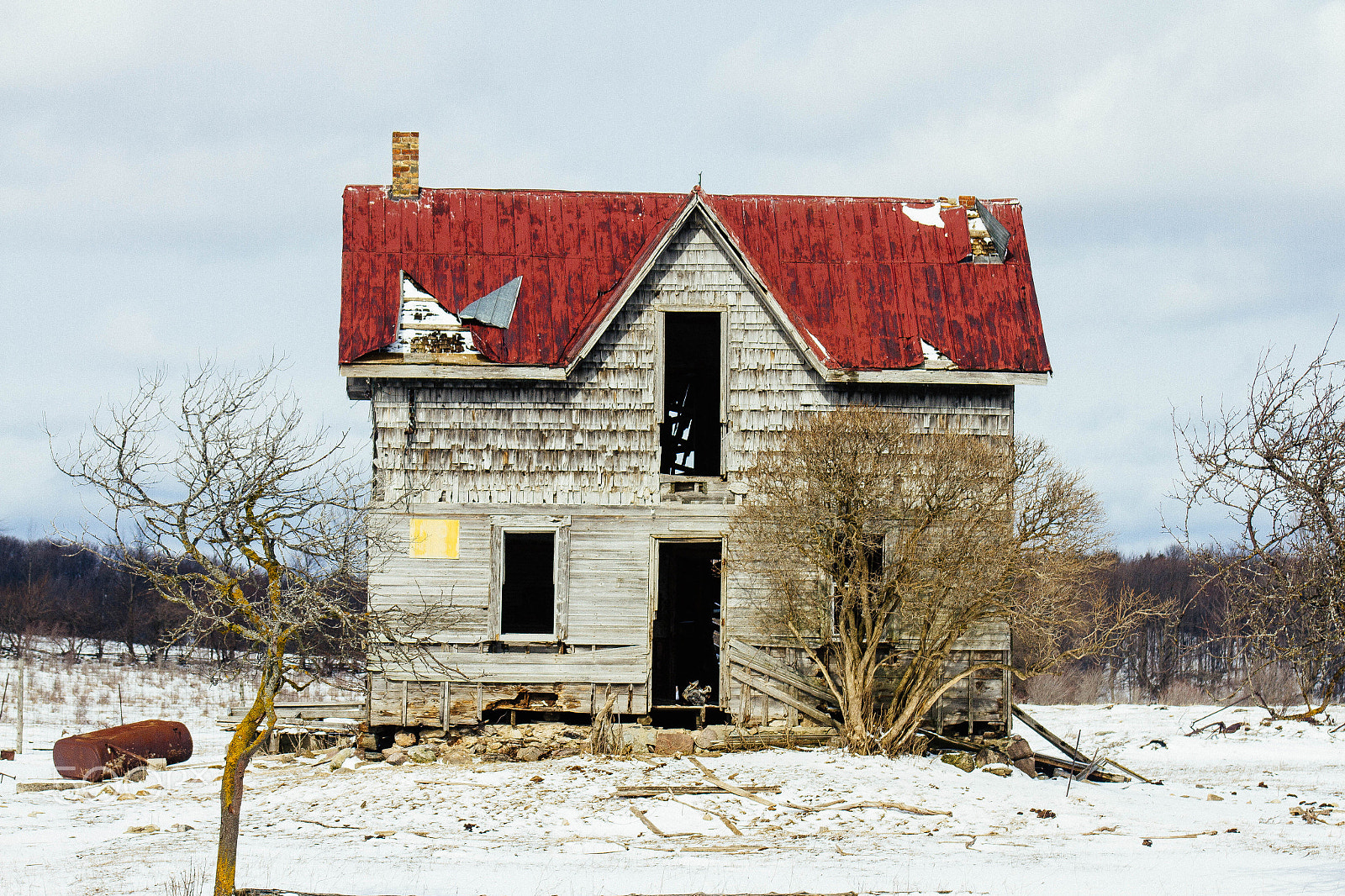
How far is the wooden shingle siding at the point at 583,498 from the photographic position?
56.6ft

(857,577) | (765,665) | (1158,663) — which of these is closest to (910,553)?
(857,577)

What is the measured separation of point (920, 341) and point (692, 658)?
31.9ft

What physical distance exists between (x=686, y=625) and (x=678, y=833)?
12320mm

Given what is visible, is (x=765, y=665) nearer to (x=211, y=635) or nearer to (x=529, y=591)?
(x=529, y=591)

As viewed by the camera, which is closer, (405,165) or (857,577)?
(857,577)

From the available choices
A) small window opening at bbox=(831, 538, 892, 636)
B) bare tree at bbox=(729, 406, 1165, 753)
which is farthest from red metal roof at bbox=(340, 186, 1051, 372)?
small window opening at bbox=(831, 538, 892, 636)

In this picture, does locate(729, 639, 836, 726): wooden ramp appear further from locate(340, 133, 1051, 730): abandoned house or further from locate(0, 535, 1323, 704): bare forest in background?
locate(0, 535, 1323, 704): bare forest in background

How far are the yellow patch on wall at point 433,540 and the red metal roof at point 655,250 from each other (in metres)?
2.65

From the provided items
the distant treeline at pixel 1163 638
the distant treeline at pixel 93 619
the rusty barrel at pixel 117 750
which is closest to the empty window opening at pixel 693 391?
the rusty barrel at pixel 117 750

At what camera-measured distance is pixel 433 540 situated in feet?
56.7

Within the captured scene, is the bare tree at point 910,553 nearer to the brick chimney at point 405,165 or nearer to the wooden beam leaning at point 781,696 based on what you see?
the wooden beam leaning at point 781,696

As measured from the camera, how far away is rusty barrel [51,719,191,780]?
17.5m

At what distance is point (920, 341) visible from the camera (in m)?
18.1

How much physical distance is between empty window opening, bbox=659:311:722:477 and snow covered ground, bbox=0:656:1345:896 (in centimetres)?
704
